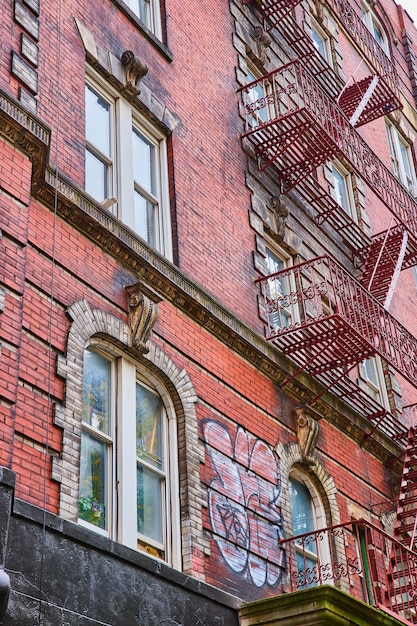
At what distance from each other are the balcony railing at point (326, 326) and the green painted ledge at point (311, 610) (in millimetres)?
4431

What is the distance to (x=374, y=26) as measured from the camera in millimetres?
29062

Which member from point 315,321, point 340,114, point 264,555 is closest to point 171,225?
point 315,321

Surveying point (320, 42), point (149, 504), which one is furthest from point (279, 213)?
point (320, 42)

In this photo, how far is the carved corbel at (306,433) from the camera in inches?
567

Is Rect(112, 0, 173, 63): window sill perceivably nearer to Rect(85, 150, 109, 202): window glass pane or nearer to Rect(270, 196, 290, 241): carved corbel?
Rect(85, 150, 109, 202): window glass pane

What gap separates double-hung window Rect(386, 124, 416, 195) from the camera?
1021 inches

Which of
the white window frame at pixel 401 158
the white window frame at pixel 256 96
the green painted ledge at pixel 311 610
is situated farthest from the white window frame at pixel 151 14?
the white window frame at pixel 401 158

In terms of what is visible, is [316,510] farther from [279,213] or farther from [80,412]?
[80,412]

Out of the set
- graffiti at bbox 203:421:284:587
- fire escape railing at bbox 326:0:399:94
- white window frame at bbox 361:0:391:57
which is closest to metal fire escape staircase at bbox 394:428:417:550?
graffiti at bbox 203:421:284:587

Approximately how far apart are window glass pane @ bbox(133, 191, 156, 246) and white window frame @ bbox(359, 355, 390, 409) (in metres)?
6.17

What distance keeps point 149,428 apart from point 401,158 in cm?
1675

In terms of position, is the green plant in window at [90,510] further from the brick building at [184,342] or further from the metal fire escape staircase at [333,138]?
the metal fire escape staircase at [333,138]

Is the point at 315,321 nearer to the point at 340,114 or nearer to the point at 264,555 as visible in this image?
the point at 264,555

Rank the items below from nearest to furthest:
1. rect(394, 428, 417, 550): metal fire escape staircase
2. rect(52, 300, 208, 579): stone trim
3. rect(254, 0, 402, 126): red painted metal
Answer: rect(52, 300, 208, 579): stone trim
rect(394, 428, 417, 550): metal fire escape staircase
rect(254, 0, 402, 126): red painted metal
